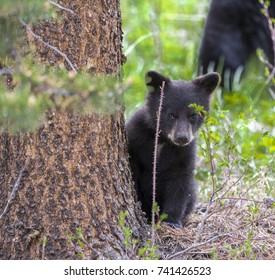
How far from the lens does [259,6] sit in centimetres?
822

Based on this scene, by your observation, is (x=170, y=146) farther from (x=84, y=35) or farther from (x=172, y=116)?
(x=84, y=35)

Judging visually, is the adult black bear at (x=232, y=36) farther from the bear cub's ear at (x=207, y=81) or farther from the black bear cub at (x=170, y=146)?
the black bear cub at (x=170, y=146)

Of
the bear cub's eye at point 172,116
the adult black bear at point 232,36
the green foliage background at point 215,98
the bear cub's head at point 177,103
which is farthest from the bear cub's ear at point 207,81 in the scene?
the adult black bear at point 232,36

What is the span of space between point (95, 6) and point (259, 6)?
5.01 m

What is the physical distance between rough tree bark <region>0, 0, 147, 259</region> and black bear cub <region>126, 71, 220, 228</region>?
3.05ft

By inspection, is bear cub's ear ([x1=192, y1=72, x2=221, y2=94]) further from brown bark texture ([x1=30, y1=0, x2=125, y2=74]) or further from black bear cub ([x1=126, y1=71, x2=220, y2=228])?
Result: brown bark texture ([x1=30, y1=0, x2=125, y2=74])

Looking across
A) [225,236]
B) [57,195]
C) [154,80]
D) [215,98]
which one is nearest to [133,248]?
[57,195]

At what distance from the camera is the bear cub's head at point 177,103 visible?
4543 mm

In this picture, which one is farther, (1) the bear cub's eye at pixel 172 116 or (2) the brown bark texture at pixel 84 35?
(1) the bear cub's eye at pixel 172 116

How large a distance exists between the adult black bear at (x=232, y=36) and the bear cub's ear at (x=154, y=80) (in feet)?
11.3

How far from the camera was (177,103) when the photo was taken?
4.62m

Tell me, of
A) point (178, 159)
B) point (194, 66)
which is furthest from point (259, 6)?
point (178, 159)

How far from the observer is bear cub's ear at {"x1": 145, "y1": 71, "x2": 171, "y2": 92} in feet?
15.0

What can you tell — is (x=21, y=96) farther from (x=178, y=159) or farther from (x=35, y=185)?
(x=178, y=159)
